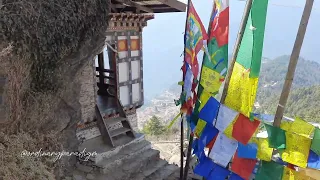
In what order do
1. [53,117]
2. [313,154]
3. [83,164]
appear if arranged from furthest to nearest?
[83,164] < [53,117] < [313,154]

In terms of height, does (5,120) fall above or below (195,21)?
below

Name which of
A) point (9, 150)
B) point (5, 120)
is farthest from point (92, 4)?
point (9, 150)

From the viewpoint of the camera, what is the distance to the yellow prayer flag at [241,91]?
5509 millimetres

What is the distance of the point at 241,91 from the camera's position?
561cm

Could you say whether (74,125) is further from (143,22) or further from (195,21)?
(143,22)

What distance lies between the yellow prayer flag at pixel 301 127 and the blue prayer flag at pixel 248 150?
0.71 m

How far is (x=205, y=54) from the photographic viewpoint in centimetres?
632

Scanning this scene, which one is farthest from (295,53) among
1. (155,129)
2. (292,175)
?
(155,129)

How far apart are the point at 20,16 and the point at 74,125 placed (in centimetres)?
286

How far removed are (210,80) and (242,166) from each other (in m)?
1.88

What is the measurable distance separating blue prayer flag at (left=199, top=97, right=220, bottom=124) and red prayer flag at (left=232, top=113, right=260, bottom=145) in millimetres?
519

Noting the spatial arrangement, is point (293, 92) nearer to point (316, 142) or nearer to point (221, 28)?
point (221, 28)

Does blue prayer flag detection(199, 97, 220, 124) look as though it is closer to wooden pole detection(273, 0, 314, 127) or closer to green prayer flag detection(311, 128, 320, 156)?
wooden pole detection(273, 0, 314, 127)

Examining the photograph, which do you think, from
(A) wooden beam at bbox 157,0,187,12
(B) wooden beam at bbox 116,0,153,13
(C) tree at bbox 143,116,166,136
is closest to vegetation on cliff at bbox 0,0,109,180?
(B) wooden beam at bbox 116,0,153,13
